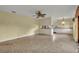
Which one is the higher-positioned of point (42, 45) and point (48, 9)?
point (48, 9)

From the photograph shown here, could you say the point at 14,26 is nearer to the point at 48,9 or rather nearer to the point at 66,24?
the point at 48,9

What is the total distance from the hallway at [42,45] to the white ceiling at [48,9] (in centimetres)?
39

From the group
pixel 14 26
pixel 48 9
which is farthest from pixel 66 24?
pixel 14 26

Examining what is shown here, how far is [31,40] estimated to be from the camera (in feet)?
8.75

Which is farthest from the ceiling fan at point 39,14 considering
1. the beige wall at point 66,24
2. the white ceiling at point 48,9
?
the beige wall at point 66,24

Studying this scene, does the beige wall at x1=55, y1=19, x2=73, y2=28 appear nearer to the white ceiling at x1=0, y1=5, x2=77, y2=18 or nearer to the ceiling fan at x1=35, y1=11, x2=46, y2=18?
the white ceiling at x1=0, y1=5, x2=77, y2=18

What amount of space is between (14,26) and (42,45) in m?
0.61

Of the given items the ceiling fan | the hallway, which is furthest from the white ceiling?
the hallway

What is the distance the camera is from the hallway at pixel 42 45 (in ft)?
8.59

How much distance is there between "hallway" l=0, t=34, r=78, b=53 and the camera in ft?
8.59

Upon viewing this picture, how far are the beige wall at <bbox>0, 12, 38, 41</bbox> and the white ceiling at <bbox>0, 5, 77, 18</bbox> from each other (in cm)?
10

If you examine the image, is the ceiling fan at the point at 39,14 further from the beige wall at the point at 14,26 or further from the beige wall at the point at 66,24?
the beige wall at the point at 66,24

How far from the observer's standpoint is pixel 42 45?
8.73ft
